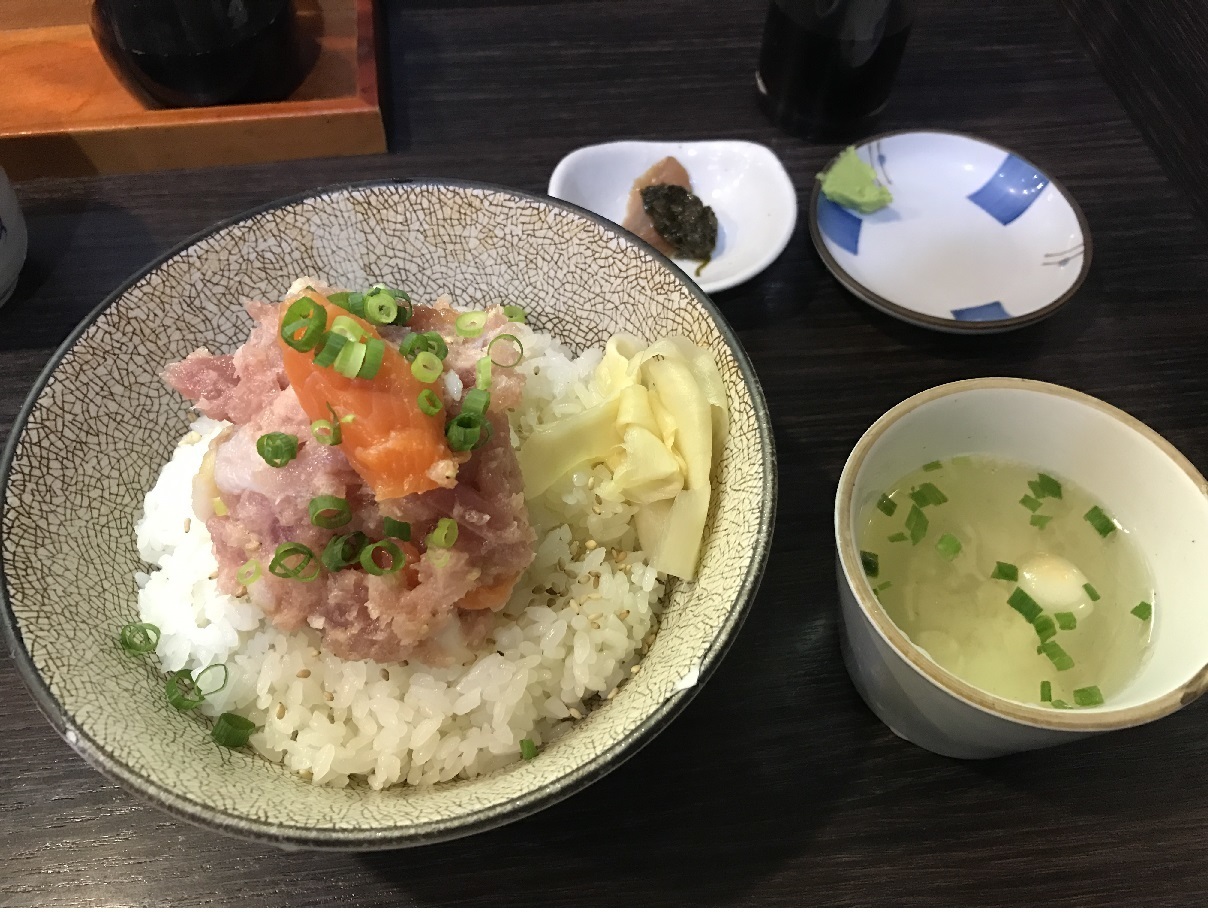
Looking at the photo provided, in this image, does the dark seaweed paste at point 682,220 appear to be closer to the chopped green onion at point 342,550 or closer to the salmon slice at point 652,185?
the salmon slice at point 652,185

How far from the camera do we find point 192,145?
255cm

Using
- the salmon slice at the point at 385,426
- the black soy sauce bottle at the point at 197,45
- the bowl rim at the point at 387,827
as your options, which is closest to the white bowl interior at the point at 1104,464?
the bowl rim at the point at 387,827

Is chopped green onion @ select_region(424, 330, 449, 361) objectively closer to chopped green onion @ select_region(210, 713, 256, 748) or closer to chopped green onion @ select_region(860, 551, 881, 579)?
chopped green onion @ select_region(210, 713, 256, 748)

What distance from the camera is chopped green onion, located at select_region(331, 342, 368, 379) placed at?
134cm

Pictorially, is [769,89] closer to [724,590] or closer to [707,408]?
[707,408]

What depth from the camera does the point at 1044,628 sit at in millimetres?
1570

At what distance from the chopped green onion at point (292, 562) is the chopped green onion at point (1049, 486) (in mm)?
1489

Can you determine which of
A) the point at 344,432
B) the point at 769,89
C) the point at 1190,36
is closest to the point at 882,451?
the point at 344,432

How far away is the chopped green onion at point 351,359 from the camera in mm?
1336

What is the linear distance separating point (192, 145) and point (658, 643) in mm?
2175

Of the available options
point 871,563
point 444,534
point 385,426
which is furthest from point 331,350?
point 871,563

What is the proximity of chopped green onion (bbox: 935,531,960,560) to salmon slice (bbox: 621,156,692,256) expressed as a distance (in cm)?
128

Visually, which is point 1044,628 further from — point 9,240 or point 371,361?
point 9,240

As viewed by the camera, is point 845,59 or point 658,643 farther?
point 845,59
